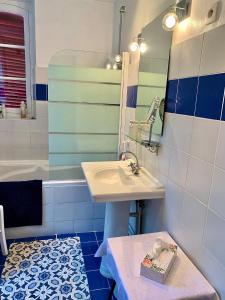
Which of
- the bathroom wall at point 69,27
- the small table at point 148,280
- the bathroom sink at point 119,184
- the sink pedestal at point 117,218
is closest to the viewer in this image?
the small table at point 148,280

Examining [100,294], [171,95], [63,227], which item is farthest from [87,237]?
[171,95]

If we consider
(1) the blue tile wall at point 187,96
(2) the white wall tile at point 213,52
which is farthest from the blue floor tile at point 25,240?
(2) the white wall tile at point 213,52

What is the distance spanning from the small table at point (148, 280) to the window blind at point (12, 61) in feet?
8.28

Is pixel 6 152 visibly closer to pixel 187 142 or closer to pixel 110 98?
pixel 110 98

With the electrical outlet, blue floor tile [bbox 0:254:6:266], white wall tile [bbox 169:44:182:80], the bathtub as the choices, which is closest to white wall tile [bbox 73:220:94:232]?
the bathtub

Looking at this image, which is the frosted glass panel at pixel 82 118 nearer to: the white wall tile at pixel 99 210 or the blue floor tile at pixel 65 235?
the white wall tile at pixel 99 210

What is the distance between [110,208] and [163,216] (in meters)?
0.38

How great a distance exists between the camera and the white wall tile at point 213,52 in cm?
100

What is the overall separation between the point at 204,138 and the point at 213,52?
0.39 m

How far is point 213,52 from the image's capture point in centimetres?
105

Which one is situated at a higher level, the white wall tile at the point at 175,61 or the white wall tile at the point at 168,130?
the white wall tile at the point at 175,61

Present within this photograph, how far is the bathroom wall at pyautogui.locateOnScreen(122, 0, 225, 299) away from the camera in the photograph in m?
1.02

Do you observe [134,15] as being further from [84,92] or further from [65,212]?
[65,212]

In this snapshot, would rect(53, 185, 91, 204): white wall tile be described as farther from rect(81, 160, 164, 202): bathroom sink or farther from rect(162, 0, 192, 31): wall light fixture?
rect(162, 0, 192, 31): wall light fixture
